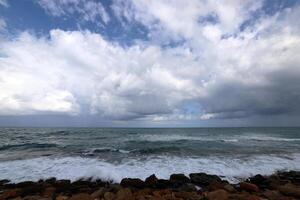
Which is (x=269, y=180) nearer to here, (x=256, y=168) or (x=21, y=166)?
(x=256, y=168)

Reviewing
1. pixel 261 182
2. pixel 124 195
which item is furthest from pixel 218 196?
pixel 261 182

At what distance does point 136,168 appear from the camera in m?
12.2

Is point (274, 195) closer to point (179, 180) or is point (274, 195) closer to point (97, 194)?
point (179, 180)

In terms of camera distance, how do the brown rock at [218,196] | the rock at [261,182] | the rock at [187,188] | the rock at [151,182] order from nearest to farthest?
the brown rock at [218,196] → the rock at [187,188] → the rock at [261,182] → the rock at [151,182]

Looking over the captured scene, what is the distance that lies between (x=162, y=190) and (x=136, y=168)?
14.7ft

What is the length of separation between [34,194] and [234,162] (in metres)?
11.8

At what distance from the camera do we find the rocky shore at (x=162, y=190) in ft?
23.4

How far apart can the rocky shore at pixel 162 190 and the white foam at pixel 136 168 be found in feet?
3.08

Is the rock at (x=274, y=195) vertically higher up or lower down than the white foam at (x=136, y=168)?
higher up

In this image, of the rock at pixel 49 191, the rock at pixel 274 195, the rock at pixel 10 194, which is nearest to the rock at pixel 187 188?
the rock at pixel 274 195

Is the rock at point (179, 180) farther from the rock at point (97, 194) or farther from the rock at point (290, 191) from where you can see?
the rock at point (290, 191)

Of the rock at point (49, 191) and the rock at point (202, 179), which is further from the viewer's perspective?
the rock at point (202, 179)

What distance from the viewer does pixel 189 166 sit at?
41.3 feet

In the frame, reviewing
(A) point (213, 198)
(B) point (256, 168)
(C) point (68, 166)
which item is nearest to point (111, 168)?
(C) point (68, 166)
